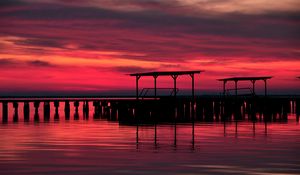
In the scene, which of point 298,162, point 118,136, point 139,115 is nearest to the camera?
point 298,162

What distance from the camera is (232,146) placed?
24.2 meters

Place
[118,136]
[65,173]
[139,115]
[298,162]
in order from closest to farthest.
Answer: [65,173]
[298,162]
[118,136]
[139,115]

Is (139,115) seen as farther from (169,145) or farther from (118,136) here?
(169,145)

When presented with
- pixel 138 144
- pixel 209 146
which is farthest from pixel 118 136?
pixel 209 146

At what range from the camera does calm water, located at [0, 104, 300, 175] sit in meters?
17.4

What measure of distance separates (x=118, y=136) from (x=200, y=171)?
44.9 ft

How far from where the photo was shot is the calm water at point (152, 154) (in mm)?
17438

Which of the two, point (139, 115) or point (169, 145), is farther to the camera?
point (139, 115)

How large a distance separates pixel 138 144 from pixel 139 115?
87.6 ft

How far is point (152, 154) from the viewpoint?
843 inches

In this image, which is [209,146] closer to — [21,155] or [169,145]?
[169,145]

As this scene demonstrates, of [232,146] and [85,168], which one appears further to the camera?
[232,146]

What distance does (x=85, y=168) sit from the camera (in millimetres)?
17656

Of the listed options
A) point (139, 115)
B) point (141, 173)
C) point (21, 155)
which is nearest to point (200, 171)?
point (141, 173)
